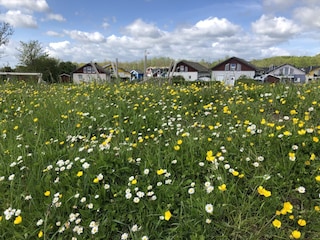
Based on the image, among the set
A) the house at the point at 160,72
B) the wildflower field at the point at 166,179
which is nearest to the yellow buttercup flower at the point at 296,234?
the wildflower field at the point at 166,179

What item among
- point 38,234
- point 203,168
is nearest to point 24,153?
point 38,234

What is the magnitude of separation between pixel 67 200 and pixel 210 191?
101cm

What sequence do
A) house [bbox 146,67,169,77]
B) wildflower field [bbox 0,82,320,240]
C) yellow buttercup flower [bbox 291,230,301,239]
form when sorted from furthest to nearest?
house [bbox 146,67,169,77], wildflower field [bbox 0,82,320,240], yellow buttercup flower [bbox 291,230,301,239]

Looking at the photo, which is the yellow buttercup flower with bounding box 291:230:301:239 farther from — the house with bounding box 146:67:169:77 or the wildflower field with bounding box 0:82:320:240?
the house with bounding box 146:67:169:77

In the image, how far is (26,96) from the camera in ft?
16.5

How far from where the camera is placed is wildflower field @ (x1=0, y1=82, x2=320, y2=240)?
5.55ft

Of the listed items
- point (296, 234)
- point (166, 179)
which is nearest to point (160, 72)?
point (166, 179)

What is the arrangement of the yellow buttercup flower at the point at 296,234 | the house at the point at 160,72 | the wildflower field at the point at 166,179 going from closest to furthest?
the yellow buttercup flower at the point at 296,234, the wildflower field at the point at 166,179, the house at the point at 160,72

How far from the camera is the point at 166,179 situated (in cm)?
208

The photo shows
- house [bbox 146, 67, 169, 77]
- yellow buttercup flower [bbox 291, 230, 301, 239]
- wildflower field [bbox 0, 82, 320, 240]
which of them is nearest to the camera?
yellow buttercup flower [bbox 291, 230, 301, 239]

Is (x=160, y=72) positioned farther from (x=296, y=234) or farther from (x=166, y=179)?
(x=296, y=234)

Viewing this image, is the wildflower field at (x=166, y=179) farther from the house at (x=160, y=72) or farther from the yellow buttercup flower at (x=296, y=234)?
the house at (x=160, y=72)

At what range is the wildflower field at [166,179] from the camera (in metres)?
1.69

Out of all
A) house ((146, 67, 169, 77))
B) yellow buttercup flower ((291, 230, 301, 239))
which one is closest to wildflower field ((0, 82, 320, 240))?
yellow buttercup flower ((291, 230, 301, 239))
